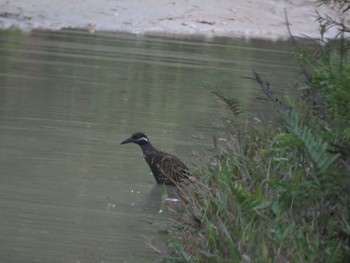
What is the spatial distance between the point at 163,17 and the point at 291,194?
19.3 meters

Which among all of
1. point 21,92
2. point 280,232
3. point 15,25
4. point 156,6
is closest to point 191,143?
point 21,92

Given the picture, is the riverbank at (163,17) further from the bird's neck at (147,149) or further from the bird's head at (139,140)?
the bird's neck at (147,149)

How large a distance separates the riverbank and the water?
49.0 inches

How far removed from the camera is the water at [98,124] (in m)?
8.78

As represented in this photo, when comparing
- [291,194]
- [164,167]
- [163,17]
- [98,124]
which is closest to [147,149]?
[164,167]

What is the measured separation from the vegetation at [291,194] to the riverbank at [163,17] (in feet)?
48.9

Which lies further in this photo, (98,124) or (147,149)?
(98,124)

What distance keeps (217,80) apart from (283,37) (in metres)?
10.1

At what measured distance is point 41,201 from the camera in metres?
9.53

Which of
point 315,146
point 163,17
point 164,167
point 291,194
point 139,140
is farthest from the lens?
point 163,17

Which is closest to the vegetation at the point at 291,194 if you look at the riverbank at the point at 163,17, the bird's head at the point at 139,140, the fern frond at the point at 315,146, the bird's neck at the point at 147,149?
the fern frond at the point at 315,146

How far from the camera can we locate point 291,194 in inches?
296

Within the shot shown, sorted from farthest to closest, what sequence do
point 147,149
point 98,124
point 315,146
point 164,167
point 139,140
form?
point 98,124 < point 139,140 < point 147,149 < point 164,167 < point 315,146

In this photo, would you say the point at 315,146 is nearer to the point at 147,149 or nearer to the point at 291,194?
the point at 291,194
